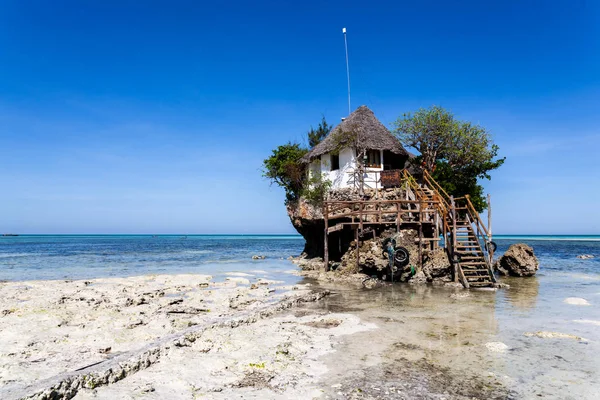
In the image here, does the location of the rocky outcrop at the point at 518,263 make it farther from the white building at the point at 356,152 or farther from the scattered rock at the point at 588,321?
the scattered rock at the point at 588,321

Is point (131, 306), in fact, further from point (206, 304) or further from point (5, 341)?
point (5, 341)

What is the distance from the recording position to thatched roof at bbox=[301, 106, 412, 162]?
A: 24278 mm

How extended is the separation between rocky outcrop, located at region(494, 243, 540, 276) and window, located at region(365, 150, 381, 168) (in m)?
9.57

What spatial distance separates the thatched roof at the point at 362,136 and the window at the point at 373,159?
79cm

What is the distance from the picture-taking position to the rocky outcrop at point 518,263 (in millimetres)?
22469

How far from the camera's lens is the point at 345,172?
24.7 metres

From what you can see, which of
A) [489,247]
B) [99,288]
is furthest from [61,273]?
[489,247]

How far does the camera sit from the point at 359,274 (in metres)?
19.9

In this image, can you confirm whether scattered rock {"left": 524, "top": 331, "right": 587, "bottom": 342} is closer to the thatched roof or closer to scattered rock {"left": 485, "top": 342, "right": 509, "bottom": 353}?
scattered rock {"left": 485, "top": 342, "right": 509, "bottom": 353}

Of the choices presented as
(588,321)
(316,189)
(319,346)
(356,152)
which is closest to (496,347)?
(319,346)

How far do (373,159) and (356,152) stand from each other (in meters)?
1.40

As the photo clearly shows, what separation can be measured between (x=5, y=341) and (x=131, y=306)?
4440mm

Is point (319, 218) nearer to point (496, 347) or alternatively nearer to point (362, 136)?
point (362, 136)

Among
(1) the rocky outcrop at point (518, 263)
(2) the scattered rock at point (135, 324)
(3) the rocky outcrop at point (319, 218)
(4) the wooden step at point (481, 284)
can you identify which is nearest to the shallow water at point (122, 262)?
(3) the rocky outcrop at point (319, 218)
